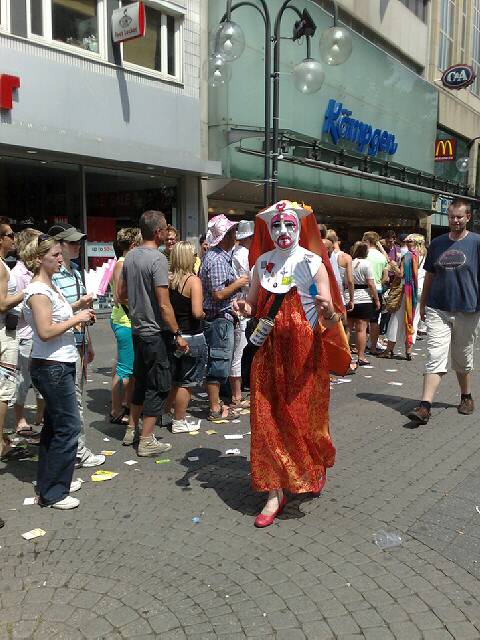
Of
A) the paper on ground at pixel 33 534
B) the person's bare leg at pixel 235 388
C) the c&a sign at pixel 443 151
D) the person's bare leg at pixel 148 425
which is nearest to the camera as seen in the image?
the paper on ground at pixel 33 534

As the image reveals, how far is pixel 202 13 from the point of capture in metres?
14.4

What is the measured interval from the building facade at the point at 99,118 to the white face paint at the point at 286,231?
815 centimetres

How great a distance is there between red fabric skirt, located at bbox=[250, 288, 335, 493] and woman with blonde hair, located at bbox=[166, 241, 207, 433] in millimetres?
1601

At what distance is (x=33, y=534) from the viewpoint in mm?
3607

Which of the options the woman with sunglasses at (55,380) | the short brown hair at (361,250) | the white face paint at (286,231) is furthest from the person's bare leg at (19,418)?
the short brown hair at (361,250)

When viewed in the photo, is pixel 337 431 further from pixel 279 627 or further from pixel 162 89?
pixel 162 89

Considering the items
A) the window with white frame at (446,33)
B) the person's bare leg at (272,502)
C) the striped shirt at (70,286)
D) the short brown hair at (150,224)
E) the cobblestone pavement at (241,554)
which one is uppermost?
the window with white frame at (446,33)

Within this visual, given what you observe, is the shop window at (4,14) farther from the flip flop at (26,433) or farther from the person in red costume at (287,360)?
the person in red costume at (287,360)

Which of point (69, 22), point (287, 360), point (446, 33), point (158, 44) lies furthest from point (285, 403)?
point (446, 33)

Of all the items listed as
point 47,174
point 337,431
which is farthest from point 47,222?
point 337,431

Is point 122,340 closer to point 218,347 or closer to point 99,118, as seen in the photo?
point 218,347

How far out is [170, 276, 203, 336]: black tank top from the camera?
5402 mm

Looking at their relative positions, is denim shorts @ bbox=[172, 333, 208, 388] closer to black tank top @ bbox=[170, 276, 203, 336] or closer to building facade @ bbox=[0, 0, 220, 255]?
black tank top @ bbox=[170, 276, 203, 336]

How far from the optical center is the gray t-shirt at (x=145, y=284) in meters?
4.79
